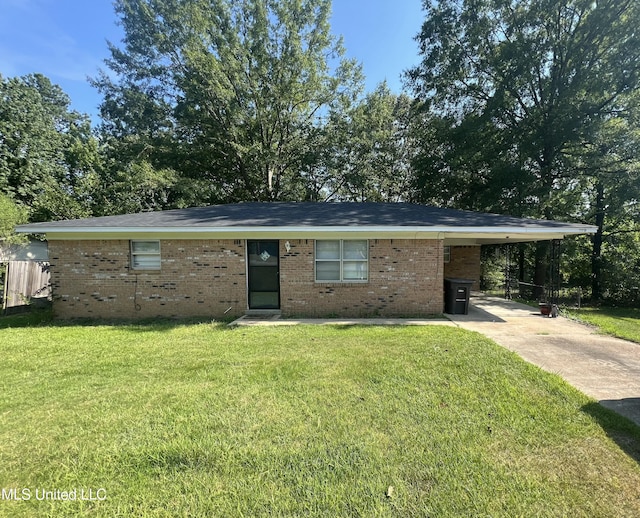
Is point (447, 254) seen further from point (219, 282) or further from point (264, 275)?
point (219, 282)

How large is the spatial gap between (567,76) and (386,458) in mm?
18280

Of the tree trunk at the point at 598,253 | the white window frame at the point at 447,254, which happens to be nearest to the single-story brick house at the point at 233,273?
the white window frame at the point at 447,254

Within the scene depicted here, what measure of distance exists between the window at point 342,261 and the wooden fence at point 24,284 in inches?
384

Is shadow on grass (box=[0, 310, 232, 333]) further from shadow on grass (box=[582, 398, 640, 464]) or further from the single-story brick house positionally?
shadow on grass (box=[582, 398, 640, 464])

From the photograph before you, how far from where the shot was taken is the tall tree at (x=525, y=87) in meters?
13.0

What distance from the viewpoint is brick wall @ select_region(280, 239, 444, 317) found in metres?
8.71

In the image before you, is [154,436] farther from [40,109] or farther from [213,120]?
[40,109]

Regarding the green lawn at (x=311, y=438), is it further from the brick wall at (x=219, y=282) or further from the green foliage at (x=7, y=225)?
the green foliage at (x=7, y=225)

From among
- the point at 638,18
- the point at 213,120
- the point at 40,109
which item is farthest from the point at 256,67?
the point at 638,18

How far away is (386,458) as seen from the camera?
2.68 m

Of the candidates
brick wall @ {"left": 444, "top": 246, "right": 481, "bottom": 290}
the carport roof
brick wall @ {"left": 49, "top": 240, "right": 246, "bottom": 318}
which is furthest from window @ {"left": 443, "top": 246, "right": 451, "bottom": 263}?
brick wall @ {"left": 49, "top": 240, "right": 246, "bottom": 318}

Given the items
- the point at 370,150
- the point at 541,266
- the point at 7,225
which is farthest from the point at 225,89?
the point at 541,266

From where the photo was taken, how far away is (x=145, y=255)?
884 centimetres

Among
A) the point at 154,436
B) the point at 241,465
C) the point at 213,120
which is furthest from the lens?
the point at 213,120
